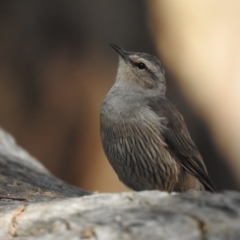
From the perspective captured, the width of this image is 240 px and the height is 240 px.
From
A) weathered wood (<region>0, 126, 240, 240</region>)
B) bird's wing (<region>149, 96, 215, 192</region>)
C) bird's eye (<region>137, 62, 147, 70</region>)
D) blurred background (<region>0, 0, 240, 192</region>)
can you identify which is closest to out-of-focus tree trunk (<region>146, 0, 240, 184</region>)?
blurred background (<region>0, 0, 240, 192</region>)

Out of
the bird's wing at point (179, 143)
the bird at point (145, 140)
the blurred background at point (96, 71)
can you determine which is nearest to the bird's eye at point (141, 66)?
the bird at point (145, 140)

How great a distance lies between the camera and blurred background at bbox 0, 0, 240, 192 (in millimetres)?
11562

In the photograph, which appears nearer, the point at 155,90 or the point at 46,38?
the point at 155,90

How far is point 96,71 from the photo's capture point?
1180 cm

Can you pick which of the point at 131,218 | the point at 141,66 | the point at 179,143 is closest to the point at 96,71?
the point at 141,66

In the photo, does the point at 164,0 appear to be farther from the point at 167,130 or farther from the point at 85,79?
the point at 167,130

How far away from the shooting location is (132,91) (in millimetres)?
6605

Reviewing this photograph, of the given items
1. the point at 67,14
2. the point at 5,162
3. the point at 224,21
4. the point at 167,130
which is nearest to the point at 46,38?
the point at 67,14

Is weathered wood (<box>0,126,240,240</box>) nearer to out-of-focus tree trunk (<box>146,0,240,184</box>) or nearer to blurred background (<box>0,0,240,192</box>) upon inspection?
blurred background (<box>0,0,240,192</box>)

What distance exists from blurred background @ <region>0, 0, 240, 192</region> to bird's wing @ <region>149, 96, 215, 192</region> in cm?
523

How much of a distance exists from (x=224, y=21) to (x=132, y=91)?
22.6 feet

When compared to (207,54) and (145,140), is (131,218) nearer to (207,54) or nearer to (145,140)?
(145,140)

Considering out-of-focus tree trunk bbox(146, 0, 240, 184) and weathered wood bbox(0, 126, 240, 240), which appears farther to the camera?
out-of-focus tree trunk bbox(146, 0, 240, 184)

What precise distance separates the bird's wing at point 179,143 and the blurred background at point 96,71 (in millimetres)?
5234
